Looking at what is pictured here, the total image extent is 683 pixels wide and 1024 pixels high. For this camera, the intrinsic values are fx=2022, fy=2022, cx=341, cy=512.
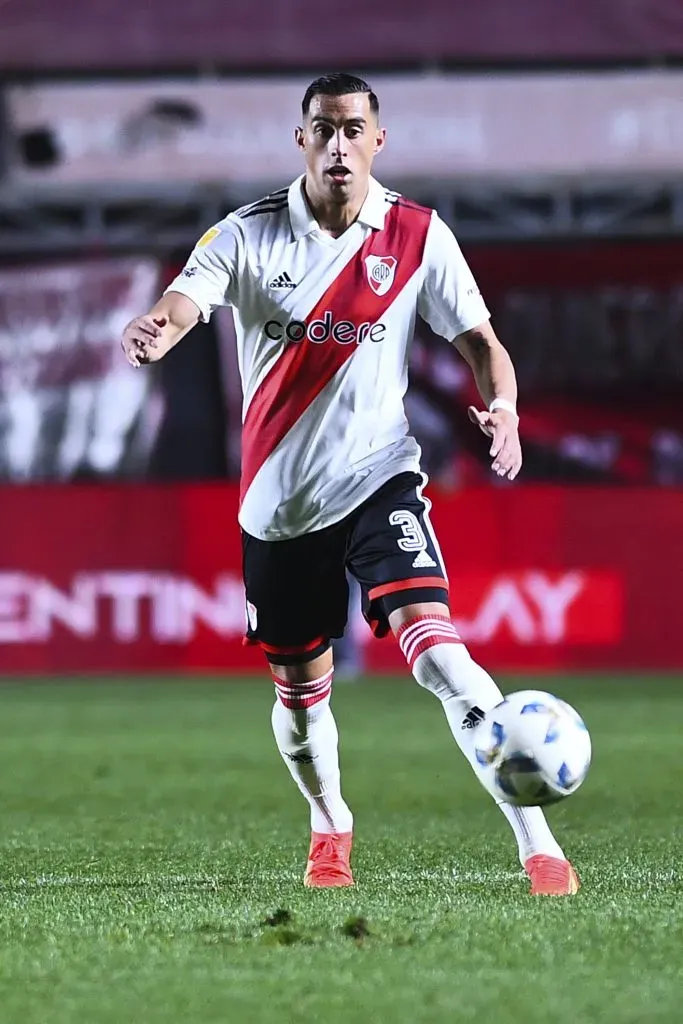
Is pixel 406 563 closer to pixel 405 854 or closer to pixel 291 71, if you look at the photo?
pixel 405 854

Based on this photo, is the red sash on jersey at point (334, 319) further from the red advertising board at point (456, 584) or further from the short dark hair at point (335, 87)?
the red advertising board at point (456, 584)

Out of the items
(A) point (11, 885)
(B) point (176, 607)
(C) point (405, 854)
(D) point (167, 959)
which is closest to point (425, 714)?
(B) point (176, 607)

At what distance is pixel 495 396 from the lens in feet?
18.1

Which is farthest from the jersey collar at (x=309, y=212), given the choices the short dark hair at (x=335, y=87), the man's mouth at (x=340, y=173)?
the short dark hair at (x=335, y=87)

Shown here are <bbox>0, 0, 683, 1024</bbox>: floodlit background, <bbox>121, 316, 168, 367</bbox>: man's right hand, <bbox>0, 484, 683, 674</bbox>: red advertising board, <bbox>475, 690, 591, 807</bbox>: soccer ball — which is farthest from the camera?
<bbox>0, 484, 683, 674</bbox>: red advertising board

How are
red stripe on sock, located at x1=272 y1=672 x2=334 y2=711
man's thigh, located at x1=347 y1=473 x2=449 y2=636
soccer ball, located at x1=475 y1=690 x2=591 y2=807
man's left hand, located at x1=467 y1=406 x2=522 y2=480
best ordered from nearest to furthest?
soccer ball, located at x1=475 y1=690 x2=591 y2=807
man's left hand, located at x1=467 y1=406 x2=522 y2=480
man's thigh, located at x1=347 y1=473 x2=449 y2=636
red stripe on sock, located at x1=272 y1=672 x2=334 y2=711

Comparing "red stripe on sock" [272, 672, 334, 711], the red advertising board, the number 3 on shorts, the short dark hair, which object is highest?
the short dark hair

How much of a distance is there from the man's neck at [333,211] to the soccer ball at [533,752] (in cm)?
147

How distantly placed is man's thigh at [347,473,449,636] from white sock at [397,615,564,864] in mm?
95

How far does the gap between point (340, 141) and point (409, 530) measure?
108 cm

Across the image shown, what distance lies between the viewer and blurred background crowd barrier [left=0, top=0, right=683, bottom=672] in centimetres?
1762

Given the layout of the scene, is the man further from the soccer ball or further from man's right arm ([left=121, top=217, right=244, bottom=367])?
the soccer ball

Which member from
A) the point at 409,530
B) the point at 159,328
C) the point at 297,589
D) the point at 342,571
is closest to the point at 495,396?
the point at 409,530

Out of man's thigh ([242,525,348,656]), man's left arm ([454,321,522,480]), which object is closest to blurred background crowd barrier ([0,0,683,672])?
man's thigh ([242,525,348,656])
